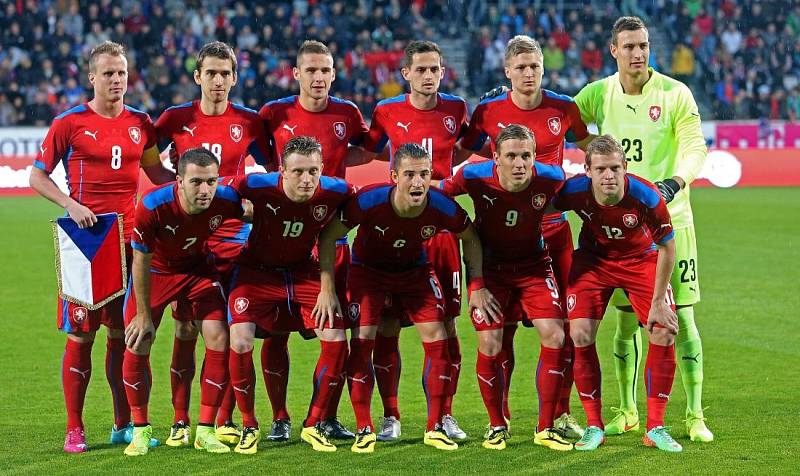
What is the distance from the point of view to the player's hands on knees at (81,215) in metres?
6.39

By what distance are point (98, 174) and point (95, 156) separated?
0.10 meters

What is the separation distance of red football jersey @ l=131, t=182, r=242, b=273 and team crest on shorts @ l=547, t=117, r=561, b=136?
1924mm

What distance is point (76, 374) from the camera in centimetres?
661

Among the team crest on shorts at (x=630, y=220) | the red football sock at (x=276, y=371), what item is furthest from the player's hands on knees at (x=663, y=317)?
the red football sock at (x=276, y=371)

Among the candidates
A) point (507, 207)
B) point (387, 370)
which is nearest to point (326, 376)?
point (387, 370)

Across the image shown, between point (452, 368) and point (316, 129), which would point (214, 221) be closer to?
point (316, 129)

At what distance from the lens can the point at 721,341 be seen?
9688 mm

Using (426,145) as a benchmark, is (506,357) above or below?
below

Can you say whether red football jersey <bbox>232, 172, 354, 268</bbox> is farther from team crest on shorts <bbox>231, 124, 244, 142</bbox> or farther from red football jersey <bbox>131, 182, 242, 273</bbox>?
team crest on shorts <bbox>231, 124, 244, 142</bbox>

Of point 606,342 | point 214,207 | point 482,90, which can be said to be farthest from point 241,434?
point 482,90

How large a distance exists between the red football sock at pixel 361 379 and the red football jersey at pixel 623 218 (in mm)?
1350

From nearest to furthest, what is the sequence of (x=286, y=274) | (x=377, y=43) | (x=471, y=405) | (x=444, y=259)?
(x=286, y=274), (x=444, y=259), (x=471, y=405), (x=377, y=43)

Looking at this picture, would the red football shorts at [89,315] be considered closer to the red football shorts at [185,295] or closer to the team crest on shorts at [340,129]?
the red football shorts at [185,295]

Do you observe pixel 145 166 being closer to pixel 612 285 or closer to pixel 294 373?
pixel 294 373
